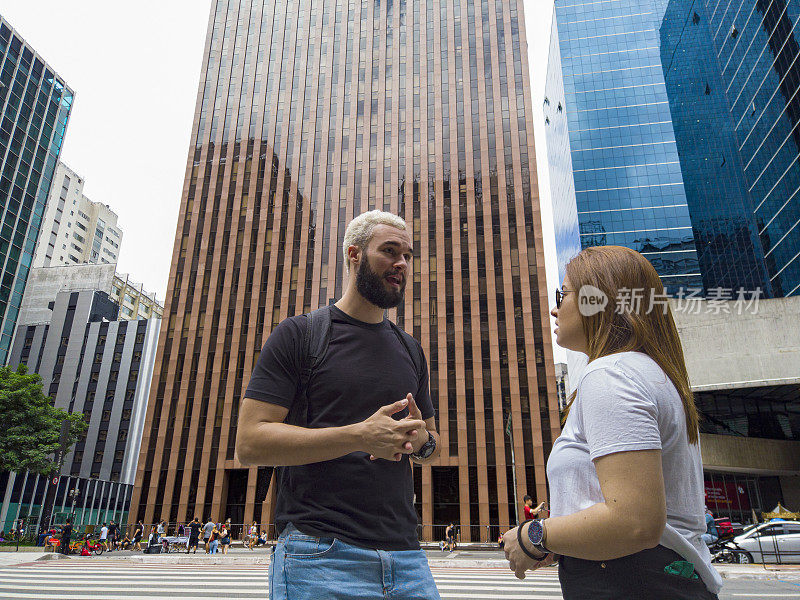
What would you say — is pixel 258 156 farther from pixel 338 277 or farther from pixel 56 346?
pixel 56 346

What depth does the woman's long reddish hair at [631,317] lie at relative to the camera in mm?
1807

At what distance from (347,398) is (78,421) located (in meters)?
43.8

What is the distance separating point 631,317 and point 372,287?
127 centimetres

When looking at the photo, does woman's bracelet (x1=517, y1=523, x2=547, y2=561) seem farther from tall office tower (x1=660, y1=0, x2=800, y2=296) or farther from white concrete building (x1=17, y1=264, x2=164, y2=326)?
white concrete building (x1=17, y1=264, x2=164, y2=326)

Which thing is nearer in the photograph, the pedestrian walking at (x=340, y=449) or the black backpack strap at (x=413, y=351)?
the pedestrian walking at (x=340, y=449)

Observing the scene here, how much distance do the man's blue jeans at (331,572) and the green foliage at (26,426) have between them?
3592 centimetres

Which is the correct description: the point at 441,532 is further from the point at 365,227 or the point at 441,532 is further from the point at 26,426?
the point at 365,227

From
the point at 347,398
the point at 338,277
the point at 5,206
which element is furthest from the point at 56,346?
the point at 347,398

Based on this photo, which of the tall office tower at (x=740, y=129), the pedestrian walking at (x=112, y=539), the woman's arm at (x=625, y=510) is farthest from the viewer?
the tall office tower at (x=740, y=129)

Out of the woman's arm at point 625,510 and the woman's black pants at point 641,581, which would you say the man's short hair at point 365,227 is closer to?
the woman's arm at point 625,510

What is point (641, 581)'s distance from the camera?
1.58m

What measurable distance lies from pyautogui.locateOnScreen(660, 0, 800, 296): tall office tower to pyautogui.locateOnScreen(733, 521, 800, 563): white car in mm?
37185

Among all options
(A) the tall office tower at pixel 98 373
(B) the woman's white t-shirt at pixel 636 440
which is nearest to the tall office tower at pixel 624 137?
(A) the tall office tower at pixel 98 373

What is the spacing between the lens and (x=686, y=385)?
5.91 feet
